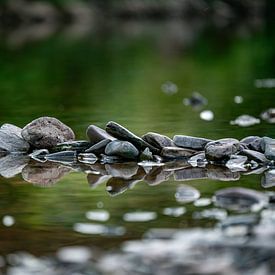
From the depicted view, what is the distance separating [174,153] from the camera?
9555 millimetres

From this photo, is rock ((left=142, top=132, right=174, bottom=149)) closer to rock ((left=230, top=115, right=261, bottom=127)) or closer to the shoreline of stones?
the shoreline of stones

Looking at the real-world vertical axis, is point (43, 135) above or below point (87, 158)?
above

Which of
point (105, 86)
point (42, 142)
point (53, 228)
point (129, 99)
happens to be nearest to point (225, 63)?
point (105, 86)

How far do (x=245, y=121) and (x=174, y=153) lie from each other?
2828 millimetres

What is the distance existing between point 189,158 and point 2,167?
1.63m

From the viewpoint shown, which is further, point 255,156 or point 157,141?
point 157,141

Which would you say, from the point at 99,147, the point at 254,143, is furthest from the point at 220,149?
the point at 99,147

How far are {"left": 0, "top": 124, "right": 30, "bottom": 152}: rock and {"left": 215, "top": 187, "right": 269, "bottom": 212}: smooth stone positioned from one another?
3.03 m

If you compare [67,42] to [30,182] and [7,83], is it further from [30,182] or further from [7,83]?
[30,182]

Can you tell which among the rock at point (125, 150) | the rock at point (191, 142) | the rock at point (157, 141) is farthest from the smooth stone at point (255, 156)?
the rock at point (125, 150)

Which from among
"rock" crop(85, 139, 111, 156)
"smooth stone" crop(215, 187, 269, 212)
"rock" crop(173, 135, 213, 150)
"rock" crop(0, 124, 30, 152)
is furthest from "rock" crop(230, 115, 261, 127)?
"smooth stone" crop(215, 187, 269, 212)

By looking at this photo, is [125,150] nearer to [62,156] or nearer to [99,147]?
[99,147]

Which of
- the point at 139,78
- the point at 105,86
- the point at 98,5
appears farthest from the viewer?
the point at 98,5

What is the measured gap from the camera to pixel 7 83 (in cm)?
1922
